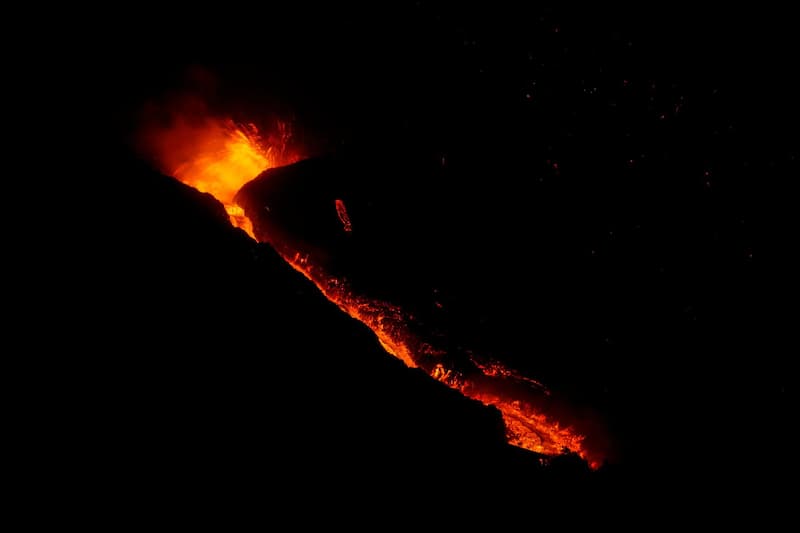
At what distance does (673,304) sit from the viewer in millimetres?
6531

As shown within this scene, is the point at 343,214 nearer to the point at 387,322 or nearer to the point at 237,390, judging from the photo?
the point at 387,322

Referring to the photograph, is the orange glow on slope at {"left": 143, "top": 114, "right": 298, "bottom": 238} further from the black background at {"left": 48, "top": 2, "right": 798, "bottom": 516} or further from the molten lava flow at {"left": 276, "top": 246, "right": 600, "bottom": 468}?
the molten lava flow at {"left": 276, "top": 246, "right": 600, "bottom": 468}

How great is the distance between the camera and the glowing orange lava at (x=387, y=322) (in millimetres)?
6707

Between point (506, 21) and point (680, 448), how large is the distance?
6.24 metres

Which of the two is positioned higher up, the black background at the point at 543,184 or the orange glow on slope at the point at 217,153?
the black background at the point at 543,184

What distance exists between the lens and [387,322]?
6766 mm

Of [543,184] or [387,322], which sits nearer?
[543,184]

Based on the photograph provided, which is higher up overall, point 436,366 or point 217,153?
point 217,153

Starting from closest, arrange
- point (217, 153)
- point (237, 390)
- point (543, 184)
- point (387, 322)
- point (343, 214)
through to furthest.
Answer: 1. point (237, 390)
2. point (543, 184)
3. point (343, 214)
4. point (387, 322)
5. point (217, 153)

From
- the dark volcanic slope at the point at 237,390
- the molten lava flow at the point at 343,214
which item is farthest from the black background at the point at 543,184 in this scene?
the dark volcanic slope at the point at 237,390

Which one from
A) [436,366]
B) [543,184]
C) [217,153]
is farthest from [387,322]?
[217,153]

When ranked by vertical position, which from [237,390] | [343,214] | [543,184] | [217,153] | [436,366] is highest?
[543,184]

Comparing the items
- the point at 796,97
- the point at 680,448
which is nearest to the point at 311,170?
the point at 796,97

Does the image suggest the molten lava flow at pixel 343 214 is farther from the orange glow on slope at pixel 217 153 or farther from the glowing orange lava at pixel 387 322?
the orange glow on slope at pixel 217 153
